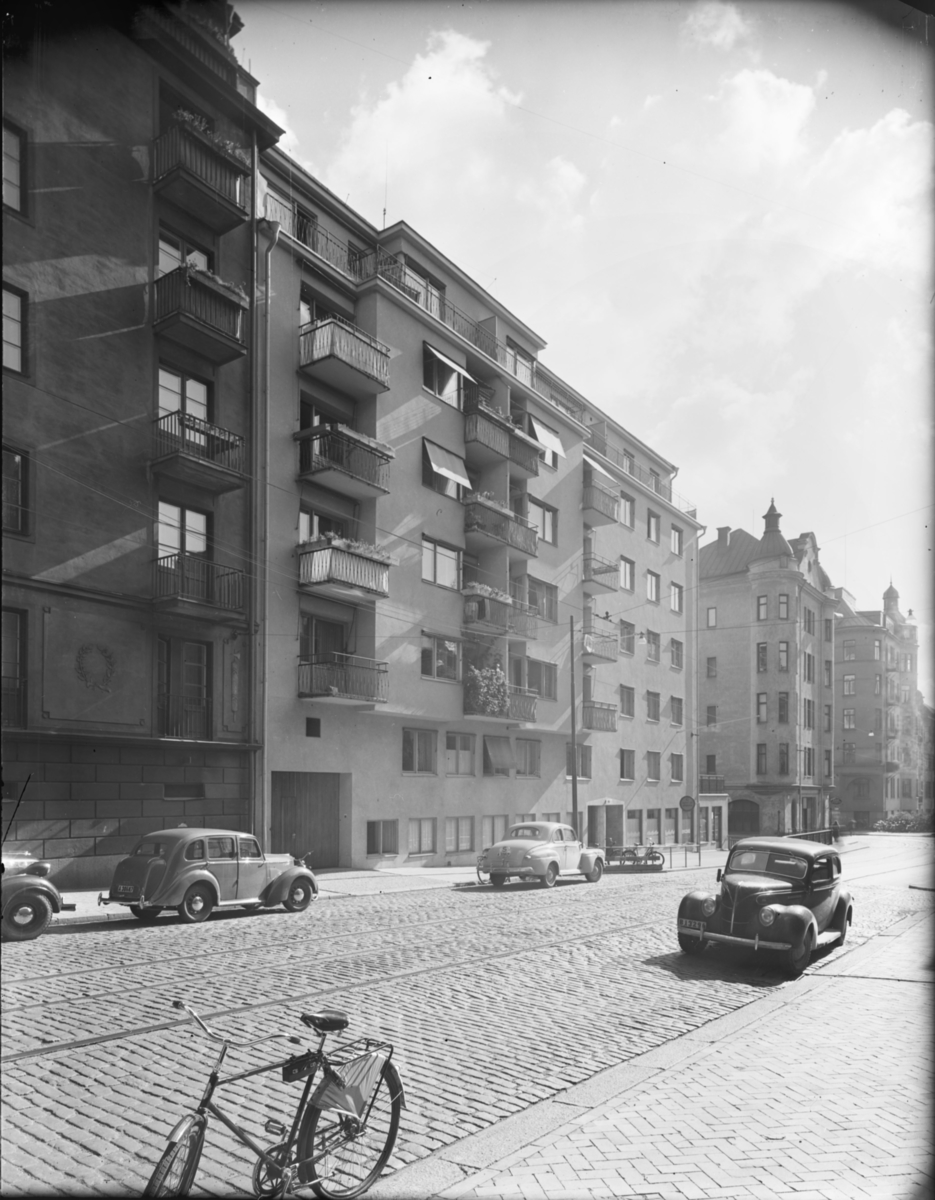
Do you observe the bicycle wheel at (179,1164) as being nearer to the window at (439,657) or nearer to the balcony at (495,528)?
the window at (439,657)

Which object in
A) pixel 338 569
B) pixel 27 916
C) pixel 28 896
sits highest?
pixel 338 569

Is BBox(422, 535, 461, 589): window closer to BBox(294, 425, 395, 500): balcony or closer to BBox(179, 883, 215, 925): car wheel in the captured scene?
BBox(294, 425, 395, 500): balcony

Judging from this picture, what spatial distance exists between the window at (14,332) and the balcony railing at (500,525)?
326 centimetres

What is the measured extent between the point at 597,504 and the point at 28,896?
5202mm

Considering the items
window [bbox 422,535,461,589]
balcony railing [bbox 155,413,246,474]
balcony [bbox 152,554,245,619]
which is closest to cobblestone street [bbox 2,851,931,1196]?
balcony [bbox 152,554,245,619]

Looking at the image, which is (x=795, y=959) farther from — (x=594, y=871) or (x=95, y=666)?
(x=95, y=666)

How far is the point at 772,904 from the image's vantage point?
1361 cm

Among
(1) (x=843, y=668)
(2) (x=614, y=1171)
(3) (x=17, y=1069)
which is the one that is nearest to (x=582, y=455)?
(1) (x=843, y=668)

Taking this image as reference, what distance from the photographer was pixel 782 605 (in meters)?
7.86

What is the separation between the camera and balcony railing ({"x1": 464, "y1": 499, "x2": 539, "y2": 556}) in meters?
7.16

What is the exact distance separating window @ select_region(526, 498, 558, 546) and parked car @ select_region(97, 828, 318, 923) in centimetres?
310

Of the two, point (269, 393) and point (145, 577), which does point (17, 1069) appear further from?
point (269, 393)

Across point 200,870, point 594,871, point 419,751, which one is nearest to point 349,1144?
point 419,751

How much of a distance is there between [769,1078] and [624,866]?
427 cm
